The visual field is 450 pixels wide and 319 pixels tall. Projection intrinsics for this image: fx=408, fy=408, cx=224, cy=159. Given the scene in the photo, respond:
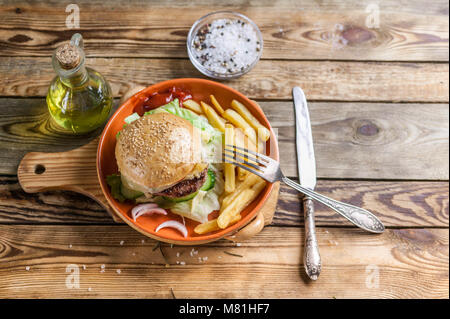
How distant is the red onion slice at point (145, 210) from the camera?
2.35m

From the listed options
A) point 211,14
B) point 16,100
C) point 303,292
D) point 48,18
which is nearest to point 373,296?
point 303,292

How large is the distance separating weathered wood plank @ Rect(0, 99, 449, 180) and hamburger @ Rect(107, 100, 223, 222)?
574 millimetres

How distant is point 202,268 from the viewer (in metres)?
2.60

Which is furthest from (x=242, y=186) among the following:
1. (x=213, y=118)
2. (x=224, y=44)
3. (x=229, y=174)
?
(x=224, y=44)

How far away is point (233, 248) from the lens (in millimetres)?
2629

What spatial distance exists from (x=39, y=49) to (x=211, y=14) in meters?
1.24

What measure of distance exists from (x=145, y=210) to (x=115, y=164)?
1.17 ft

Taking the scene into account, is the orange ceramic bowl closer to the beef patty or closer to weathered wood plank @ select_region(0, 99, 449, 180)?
the beef patty

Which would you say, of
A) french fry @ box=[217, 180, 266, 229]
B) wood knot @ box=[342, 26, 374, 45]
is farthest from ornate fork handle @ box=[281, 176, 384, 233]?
wood knot @ box=[342, 26, 374, 45]

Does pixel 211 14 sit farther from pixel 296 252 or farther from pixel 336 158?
pixel 296 252

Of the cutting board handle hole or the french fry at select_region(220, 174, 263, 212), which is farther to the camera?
the cutting board handle hole

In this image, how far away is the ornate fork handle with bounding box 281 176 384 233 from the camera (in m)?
2.52

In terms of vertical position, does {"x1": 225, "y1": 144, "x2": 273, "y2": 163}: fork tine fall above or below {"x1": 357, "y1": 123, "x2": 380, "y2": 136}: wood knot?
below

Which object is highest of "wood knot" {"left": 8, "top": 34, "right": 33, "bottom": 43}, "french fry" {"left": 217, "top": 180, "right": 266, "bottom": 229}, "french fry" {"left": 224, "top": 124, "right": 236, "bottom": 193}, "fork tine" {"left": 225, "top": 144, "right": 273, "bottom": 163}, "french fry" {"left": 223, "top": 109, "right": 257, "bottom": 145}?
"wood knot" {"left": 8, "top": 34, "right": 33, "bottom": 43}
